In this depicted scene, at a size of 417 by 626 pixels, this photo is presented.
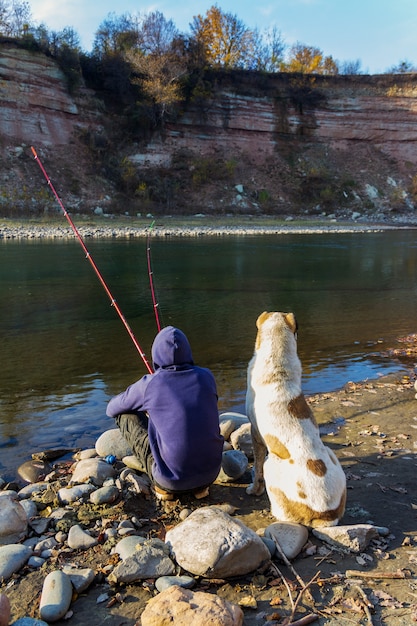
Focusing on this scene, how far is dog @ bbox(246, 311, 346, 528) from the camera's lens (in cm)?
355

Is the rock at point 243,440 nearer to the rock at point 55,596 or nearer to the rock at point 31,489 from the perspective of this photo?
the rock at point 31,489

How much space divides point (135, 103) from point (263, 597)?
55.1 m

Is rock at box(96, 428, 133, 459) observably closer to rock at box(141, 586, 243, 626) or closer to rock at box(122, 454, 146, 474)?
rock at box(122, 454, 146, 474)

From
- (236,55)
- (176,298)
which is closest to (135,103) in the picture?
(236,55)

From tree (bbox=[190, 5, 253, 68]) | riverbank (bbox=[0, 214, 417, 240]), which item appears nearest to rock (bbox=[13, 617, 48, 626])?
riverbank (bbox=[0, 214, 417, 240])

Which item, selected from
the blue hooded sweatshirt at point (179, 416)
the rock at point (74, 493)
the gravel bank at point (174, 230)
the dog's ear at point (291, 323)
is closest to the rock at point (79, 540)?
the rock at point (74, 493)

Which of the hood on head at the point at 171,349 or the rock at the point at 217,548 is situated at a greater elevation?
the hood on head at the point at 171,349

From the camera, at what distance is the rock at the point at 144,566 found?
311cm

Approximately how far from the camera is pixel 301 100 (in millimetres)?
60312

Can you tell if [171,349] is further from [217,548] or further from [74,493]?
[74,493]

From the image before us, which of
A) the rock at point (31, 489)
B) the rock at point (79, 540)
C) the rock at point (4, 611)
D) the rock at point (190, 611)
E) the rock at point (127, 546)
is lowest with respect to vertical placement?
the rock at point (31, 489)

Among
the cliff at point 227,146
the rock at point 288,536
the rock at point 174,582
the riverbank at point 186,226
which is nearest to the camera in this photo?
the rock at point 174,582

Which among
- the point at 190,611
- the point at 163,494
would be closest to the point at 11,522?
the point at 163,494

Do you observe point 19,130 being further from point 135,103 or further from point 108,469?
point 108,469
